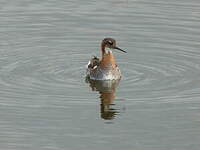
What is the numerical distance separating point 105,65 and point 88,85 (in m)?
1.10

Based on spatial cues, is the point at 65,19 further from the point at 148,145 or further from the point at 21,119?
the point at 148,145

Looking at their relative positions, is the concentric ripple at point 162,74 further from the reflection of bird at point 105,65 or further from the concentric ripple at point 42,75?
the concentric ripple at point 42,75

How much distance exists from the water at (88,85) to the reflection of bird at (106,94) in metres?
0.04

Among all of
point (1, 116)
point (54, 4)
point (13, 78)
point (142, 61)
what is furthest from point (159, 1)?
point (1, 116)

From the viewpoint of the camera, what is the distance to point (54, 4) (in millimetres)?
31031

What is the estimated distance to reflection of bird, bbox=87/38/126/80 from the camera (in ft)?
82.7

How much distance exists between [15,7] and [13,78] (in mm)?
6781

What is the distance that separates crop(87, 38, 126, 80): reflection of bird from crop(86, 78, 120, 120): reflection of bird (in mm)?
174

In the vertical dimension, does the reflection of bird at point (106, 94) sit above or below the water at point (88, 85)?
below

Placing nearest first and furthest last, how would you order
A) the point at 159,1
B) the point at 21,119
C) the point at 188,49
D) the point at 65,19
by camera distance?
the point at 21,119 < the point at 188,49 < the point at 65,19 < the point at 159,1

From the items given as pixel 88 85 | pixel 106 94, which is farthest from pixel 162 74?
pixel 88 85

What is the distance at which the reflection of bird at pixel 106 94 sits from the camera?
72.6 ft

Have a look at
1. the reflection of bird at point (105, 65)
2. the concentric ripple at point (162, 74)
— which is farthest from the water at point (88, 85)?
the reflection of bird at point (105, 65)

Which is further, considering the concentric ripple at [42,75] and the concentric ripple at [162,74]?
the concentric ripple at [162,74]
